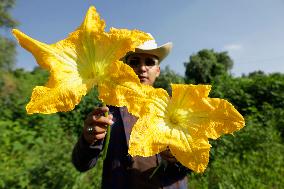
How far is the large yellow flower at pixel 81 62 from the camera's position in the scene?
145 centimetres

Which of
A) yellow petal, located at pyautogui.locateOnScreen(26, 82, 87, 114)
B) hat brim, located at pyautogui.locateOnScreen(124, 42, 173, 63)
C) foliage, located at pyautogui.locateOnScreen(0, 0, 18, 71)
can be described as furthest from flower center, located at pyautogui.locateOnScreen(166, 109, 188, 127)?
foliage, located at pyautogui.locateOnScreen(0, 0, 18, 71)

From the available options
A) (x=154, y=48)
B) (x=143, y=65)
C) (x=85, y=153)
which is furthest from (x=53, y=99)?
(x=154, y=48)

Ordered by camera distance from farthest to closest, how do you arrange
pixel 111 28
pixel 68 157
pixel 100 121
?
pixel 68 157, pixel 100 121, pixel 111 28

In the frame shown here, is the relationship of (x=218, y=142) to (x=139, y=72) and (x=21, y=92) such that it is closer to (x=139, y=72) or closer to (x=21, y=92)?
(x=139, y=72)

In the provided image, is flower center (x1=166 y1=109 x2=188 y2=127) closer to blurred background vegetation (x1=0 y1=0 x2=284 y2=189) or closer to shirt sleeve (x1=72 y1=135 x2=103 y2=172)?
shirt sleeve (x1=72 y1=135 x2=103 y2=172)

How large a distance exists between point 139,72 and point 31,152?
4.90 meters

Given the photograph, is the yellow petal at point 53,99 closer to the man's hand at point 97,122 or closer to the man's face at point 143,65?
the man's hand at point 97,122

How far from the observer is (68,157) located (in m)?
6.75

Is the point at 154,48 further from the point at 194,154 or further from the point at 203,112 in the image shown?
the point at 194,154

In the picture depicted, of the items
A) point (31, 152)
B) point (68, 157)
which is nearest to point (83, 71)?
point (68, 157)

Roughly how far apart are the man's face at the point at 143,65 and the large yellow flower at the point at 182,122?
154 cm

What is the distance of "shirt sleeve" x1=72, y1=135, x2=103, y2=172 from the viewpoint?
262cm

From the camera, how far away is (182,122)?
5.44 ft

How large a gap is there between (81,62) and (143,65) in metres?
Result: 1.60
